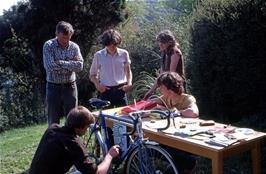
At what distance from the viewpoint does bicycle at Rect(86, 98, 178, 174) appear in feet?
13.2

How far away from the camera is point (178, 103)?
4.59 m

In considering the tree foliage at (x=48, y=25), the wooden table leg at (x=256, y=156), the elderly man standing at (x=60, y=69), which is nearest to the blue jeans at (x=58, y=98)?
the elderly man standing at (x=60, y=69)

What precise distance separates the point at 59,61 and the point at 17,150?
7.33 feet

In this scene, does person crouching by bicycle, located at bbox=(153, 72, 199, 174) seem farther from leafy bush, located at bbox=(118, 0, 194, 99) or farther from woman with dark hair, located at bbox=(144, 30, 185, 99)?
leafy bush, located at bbox=(118, 0, 194, 99)

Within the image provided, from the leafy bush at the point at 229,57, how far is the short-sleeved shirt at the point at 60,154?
3980 mm

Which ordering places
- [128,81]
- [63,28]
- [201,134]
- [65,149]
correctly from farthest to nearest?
[128,81] < [63,28] < [201,134] < [65,149]

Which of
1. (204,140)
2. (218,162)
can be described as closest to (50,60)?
(204,140)

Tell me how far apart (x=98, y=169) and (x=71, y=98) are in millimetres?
2257

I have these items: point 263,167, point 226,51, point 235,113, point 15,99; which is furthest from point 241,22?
point 15,99

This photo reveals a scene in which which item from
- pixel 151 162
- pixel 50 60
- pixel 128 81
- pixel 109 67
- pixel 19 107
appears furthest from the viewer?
pixel 19 107

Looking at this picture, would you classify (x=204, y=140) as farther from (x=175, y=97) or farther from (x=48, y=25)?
(x=48, y=25)

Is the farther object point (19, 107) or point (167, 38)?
point (19, 107)

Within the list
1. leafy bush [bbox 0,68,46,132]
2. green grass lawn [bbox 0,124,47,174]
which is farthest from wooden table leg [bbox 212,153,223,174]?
leafy bush [bbox 0,68,46,132]

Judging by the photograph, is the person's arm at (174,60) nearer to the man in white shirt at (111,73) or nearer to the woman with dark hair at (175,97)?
the woman with dark hair at (175,97)
